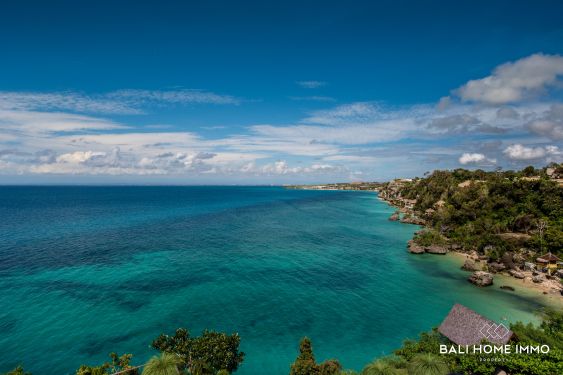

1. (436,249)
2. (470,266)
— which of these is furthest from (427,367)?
(436,249)

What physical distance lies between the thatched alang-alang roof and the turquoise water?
25.8 ft

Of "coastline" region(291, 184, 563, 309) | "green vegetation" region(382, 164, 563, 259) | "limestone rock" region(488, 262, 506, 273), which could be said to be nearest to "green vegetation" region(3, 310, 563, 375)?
"coastline" region(291, 184, 563, 309)

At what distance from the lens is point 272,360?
29406mm

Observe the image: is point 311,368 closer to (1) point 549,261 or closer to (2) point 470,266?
(2) point 470,266

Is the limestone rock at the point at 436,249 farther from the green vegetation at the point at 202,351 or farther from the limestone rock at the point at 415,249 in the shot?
the green vegetation at the point at 202,351

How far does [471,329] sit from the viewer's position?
81.1 feet

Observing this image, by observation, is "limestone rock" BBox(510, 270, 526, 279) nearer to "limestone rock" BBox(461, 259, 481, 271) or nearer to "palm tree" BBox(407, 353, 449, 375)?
"limestone rock" BBox(461, 259, 481, 271)

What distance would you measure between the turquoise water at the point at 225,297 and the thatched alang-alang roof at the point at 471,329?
25.8 feet

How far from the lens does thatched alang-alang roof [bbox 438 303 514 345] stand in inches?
917

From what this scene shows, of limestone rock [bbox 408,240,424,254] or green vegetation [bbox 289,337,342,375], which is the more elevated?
green vegetation [bbox 289,337,342,375]

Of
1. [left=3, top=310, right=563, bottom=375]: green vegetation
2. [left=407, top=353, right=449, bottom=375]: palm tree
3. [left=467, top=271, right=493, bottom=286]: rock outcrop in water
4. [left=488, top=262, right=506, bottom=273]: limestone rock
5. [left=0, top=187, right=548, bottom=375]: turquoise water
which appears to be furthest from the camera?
[left=488, top=262, right=506, bottom=273]: limestone rock

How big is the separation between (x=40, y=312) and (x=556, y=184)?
119 meters

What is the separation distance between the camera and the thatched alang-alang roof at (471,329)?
76.4ft

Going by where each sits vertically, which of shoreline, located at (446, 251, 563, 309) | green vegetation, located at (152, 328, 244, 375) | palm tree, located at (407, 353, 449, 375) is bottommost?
shoreline, located at (446, 251, 563, 309)
